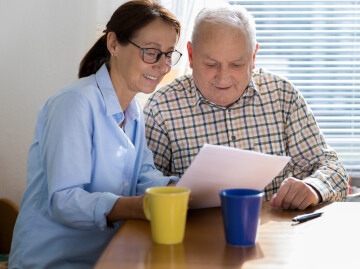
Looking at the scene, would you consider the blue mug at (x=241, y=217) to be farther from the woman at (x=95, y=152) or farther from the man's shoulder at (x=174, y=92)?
the man's shoulder at (x=174, y=92)

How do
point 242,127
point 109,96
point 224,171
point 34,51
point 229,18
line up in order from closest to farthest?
point 224,171
point 109,96
point 229,18
point 242,127
point 34,51

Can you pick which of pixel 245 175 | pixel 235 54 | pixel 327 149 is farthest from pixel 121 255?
pixel 327 149

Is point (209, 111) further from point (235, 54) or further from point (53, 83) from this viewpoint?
point (53, 83)

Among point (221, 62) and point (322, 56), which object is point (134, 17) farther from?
point (322, 56)

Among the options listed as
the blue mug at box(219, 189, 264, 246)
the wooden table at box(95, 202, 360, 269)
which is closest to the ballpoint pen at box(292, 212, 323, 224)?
the wooden table at box(95, 202, 360, 269)

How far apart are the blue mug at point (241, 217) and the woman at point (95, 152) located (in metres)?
0.25

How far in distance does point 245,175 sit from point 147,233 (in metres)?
0.27

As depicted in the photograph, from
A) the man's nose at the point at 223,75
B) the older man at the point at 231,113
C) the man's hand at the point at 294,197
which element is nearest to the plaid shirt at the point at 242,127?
the older man at the point at 231,113

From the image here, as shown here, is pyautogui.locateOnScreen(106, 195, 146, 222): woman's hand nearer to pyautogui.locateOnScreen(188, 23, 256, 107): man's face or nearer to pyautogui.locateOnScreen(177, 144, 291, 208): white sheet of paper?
pyautogui.locateOnScreen(177, 144, 291, 208): white sheet of paper

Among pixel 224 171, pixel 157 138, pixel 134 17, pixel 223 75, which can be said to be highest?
pixel 134 17

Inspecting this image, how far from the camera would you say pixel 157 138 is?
5.69ft

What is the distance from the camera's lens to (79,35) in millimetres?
2359

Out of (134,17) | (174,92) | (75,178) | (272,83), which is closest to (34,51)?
(174,92)

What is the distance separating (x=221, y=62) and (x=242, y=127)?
0.25m
